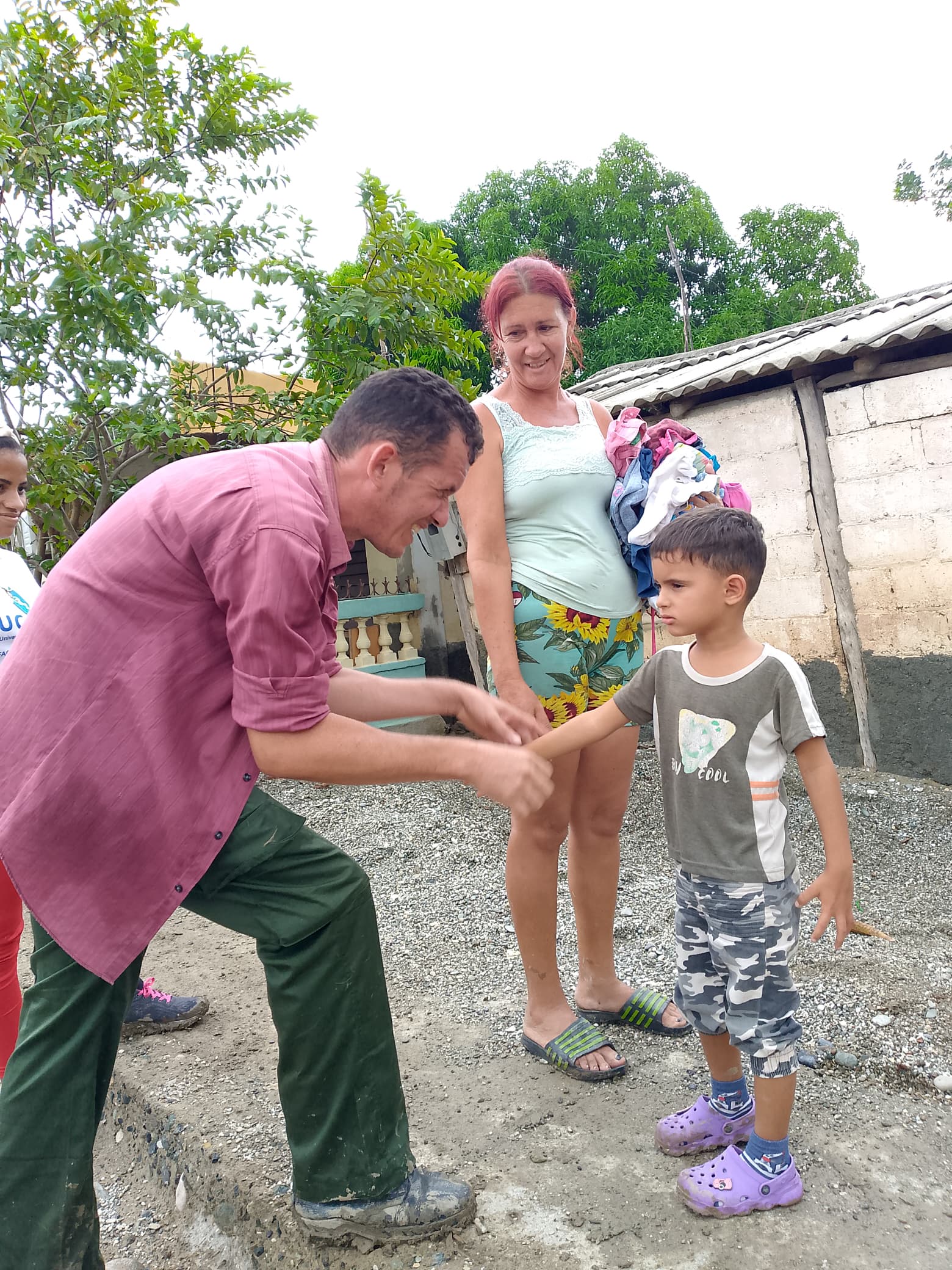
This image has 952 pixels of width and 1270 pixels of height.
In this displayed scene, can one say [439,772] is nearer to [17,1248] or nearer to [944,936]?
[17,1248]

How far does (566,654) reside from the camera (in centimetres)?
241

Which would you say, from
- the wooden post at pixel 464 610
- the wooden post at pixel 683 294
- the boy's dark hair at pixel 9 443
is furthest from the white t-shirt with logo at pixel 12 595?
the wooden post at pixel 683 294

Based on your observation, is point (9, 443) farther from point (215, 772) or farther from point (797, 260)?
point (797, 260)

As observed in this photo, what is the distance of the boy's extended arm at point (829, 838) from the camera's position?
174 cm

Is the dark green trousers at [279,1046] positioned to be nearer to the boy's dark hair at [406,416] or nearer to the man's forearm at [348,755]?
the man's forearm at [348,755]

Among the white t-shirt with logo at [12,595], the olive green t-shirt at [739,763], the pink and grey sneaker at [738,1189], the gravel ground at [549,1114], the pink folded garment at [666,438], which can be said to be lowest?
the gravel ground at [549,1114]

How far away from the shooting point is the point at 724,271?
2325 cm

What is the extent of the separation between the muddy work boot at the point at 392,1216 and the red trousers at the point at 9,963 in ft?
3.17

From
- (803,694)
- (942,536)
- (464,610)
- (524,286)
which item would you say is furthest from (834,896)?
(464,610)

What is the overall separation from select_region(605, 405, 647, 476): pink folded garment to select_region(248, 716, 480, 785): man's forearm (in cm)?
115

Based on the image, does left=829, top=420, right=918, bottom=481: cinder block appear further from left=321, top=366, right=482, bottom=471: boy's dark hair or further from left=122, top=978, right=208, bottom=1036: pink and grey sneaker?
left=122, top=978, right=208, bottom=1036: pink and grey sneaker

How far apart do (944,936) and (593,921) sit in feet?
4.84

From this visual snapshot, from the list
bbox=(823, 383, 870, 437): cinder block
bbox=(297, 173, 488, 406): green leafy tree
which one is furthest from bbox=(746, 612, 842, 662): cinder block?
bbox=(297, 173, 488, 406): green leafy tree

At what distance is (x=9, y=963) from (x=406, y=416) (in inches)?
69.5
